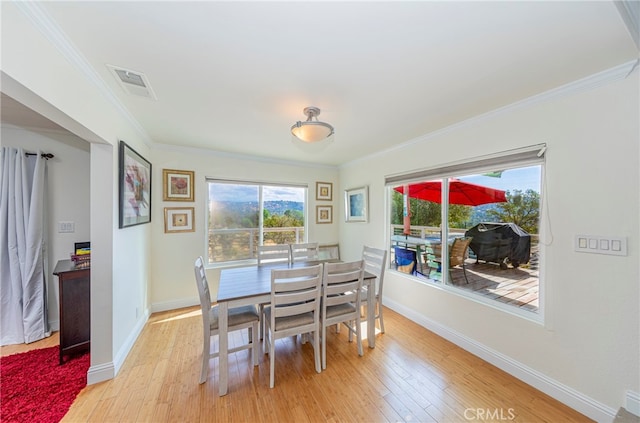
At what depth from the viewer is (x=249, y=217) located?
12.8 feet

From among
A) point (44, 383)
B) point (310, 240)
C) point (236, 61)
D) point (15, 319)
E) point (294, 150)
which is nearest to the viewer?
point (236, 61)

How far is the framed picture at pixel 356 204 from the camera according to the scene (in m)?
3.87

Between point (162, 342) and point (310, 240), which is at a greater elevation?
point (310, 240)

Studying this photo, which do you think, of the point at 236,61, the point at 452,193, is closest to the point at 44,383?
the point at 236,61

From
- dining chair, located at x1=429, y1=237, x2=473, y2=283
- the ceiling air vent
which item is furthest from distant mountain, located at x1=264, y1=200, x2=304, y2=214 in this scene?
dining chair, located at x1=429, y1=237, x2=473, y2=283

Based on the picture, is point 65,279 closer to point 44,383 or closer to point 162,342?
point 44,383

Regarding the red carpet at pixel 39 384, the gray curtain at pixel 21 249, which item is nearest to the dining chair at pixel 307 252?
the red carpet at pixel 39 384

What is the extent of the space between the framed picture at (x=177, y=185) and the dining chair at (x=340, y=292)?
100 inches

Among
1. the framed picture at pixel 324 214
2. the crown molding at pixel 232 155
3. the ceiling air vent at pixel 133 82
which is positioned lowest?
the framed picture at pixel 324 214

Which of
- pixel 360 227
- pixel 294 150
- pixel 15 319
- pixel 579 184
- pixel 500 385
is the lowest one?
pixel 500 385

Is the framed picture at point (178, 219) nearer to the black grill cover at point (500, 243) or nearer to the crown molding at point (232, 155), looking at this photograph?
the crown molding at point (232, 155)

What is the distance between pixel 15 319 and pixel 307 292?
3.11 meters

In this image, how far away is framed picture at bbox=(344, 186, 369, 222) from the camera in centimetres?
387

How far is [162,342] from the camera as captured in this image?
251 centimetres
